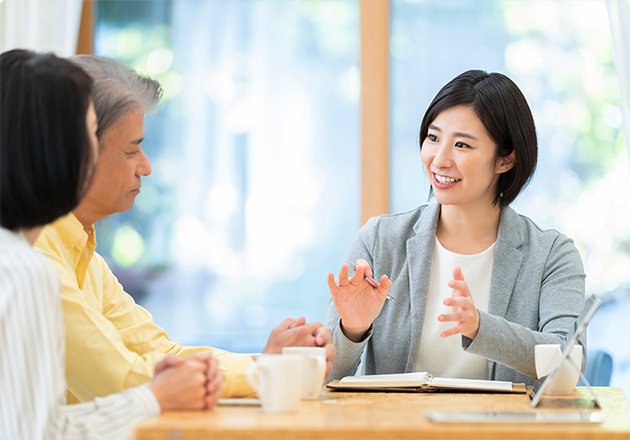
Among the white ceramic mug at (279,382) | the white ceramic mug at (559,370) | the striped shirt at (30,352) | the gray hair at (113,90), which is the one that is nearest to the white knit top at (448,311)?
the white ceramic mug at (559,370)

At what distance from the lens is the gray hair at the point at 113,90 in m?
1.31

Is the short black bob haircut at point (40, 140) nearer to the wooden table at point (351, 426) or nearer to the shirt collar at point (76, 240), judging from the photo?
the shirt collar at point (76, 240)

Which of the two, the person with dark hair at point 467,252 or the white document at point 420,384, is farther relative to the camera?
the person with dark hair at point 467,252

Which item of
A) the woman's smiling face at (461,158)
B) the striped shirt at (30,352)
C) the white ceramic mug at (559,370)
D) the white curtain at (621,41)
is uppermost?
the white curtain at (621,41)

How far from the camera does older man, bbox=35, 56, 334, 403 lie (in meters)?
1.12

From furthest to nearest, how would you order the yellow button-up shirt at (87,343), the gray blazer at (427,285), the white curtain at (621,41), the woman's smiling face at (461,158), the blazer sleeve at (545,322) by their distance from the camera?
1. the white curtain at (621,41)
2. the woman's smiling face at (461,158)
3. the gray blazer at (427,285)
4. the blazer sleeve at (545,322)
5. the yellow button-up shirt at (87,343)

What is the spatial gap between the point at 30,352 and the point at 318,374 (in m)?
0.50

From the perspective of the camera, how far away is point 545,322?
1637mm

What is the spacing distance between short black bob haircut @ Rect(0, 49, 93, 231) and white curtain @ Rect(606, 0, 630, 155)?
7.27 ft

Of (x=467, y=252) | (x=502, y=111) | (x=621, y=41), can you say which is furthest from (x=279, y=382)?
(x=621, y=41)

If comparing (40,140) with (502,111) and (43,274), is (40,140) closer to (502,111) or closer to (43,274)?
(43,274)

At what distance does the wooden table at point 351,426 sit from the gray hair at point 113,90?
0.67 meters

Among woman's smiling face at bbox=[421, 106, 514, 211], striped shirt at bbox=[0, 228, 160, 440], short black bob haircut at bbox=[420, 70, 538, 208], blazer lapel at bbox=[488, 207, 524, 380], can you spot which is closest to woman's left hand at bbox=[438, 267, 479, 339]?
blazer lapel at bbox=[488, 207, 524, 380]

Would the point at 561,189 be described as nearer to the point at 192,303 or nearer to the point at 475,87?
the point at 475,87
